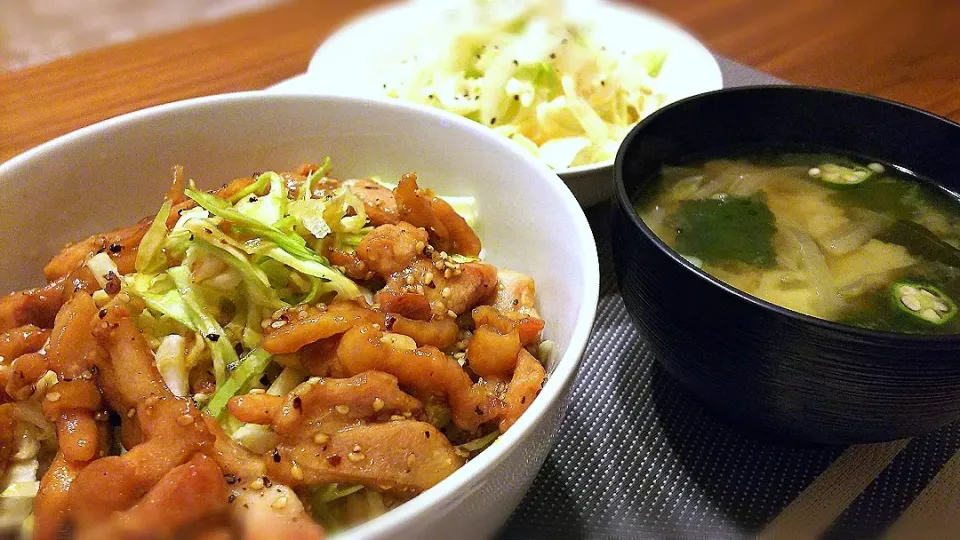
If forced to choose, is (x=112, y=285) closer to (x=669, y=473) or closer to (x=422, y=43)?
(x=669, y=473)

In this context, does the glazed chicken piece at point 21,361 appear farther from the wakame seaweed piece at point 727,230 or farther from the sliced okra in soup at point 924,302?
the sliced okra in soup at point 924,302

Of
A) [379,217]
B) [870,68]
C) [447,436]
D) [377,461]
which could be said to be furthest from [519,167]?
[870,68]

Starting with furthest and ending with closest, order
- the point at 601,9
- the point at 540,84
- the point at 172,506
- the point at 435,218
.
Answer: the point at 601,9, the point at 540,84, the point at 435,218, the point at 172,506

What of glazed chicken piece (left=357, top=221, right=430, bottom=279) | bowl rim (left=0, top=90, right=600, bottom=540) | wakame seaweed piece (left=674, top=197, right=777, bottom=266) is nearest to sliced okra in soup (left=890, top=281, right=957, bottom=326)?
wakame seaweed piece (left=674, top=197, right=777, bottom=266)

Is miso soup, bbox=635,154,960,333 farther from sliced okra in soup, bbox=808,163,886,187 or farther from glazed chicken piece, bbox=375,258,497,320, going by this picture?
glazed chicken piece, bbox=375,258,497,320

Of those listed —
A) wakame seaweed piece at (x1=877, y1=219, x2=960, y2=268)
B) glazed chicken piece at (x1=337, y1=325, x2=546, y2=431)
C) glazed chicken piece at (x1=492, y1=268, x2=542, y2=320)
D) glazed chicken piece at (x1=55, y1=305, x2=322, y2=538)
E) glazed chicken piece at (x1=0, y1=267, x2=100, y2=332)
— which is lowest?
wakame seaweed piece at (x1=877, y1=219, x2=960, y2=268)

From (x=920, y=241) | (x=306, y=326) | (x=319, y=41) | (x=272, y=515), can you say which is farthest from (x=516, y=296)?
(x=319, y=41)
